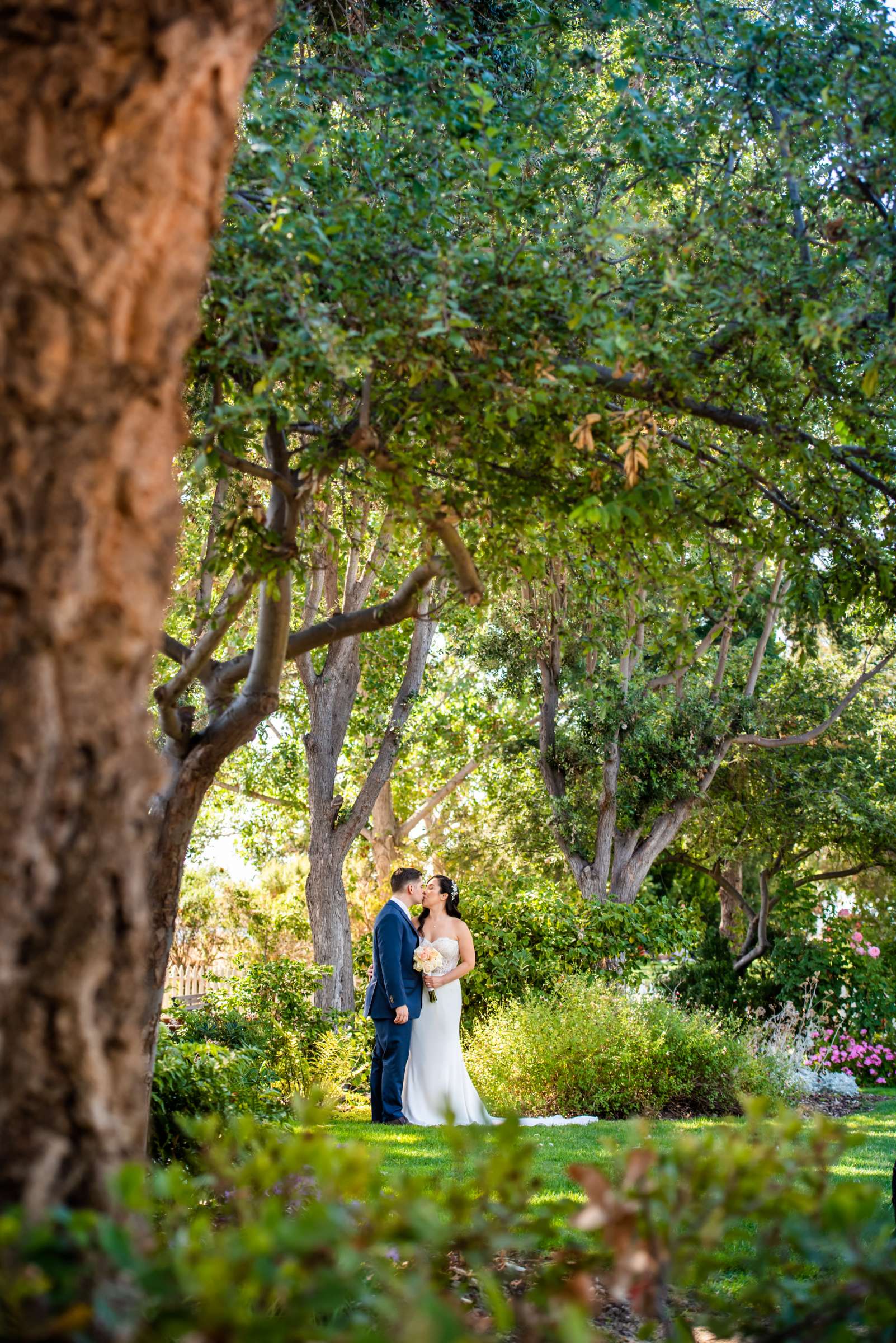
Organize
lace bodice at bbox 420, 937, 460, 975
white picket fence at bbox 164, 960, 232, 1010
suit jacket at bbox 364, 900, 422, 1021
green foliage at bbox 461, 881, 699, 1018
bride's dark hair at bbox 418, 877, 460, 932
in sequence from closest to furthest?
suit jacket at bbox 364, 900, 422, 1021
lace bodice at bbox 420, 937, 460, 975
bride's dark hair at bbox 418, 877, 460, 932
green foliage at bbox 461, 881, 699, 1018
white picket fence at bbox 164, 960, 232, 1010

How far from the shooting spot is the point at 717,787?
19.4 m

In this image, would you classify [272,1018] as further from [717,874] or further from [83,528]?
[717,874]

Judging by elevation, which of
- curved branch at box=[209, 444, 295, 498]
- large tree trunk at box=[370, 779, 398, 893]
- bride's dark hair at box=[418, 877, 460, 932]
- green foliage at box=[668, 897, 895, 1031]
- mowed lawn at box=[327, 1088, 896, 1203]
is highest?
large tree trunk at box=[370, 779, 398, 893]

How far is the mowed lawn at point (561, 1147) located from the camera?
6652 mm

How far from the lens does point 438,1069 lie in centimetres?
1004

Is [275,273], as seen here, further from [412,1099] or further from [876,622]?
[412,1099]

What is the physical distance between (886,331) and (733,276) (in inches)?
31.0

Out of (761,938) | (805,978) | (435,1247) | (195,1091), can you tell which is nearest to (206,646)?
(195,1091)

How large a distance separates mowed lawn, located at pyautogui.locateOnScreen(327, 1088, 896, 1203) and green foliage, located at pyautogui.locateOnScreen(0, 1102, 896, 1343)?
4302 millimetres

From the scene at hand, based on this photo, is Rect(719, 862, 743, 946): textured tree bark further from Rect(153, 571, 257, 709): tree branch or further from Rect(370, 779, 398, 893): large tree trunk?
Rect(153, 571, 257, 709): tree branch

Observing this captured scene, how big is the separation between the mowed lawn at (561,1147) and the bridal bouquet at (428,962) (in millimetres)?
1274

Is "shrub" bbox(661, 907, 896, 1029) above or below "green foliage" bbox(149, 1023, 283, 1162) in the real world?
above

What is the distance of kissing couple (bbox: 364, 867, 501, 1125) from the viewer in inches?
392

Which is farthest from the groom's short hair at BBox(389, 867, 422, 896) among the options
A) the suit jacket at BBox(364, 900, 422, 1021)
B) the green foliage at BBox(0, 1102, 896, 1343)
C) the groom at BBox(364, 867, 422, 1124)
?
the green foliage at BBox(0, 1102, 896, 1343)
